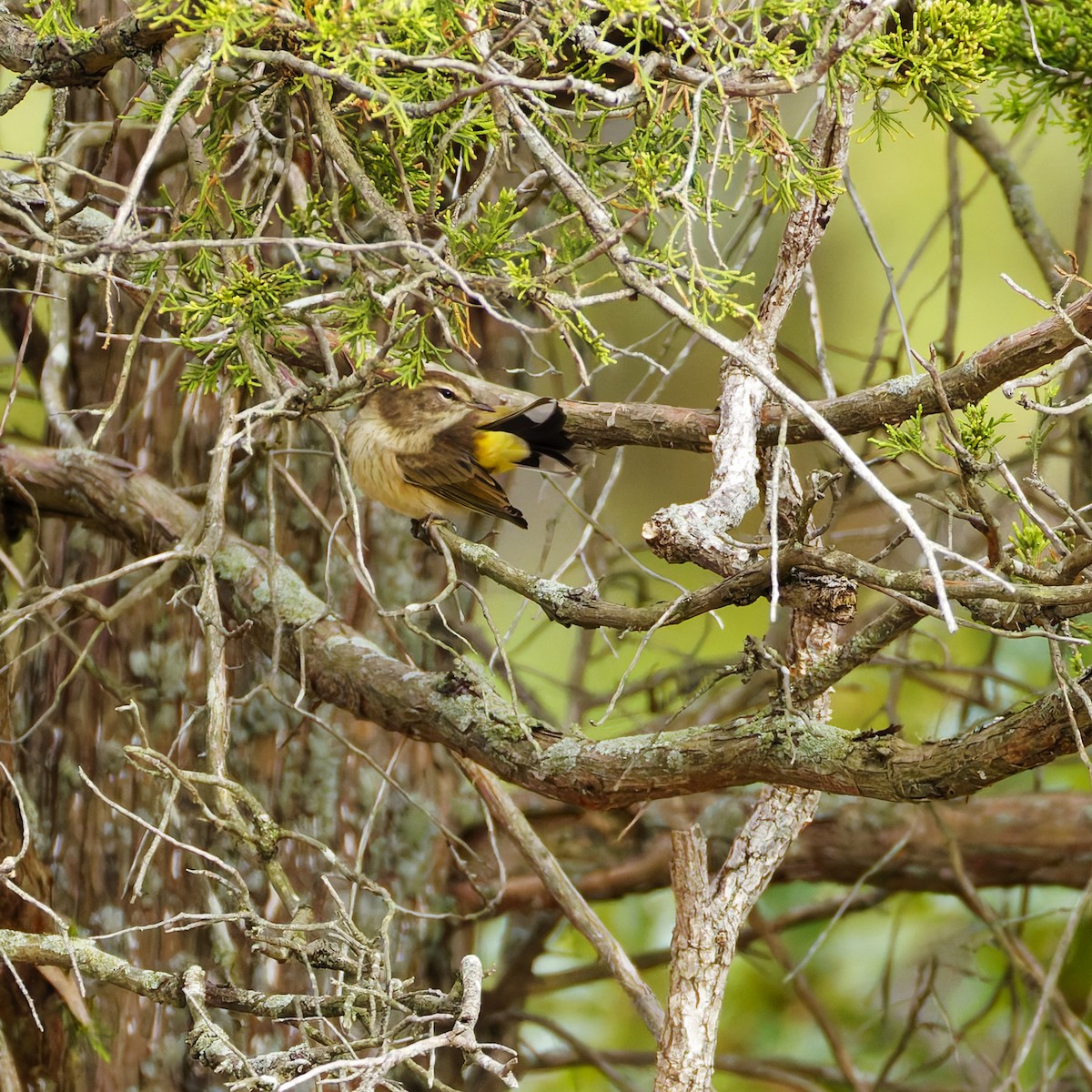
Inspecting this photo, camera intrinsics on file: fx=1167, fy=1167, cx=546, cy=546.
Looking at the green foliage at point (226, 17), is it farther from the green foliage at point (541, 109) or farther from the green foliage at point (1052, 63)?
the green foliage at point (1052, 63)

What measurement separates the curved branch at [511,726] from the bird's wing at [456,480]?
0.33 meters

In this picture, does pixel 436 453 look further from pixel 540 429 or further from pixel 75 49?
pixel 75 49

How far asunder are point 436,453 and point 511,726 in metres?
0.75

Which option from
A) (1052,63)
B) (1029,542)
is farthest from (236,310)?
(1052,63)

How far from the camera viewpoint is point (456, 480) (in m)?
2.39

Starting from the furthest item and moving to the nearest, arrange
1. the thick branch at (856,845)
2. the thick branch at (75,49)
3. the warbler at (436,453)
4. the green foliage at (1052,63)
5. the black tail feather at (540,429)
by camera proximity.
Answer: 1. the thick branch at (856,845)
2. the warbler at (436,453)
3. the black tail feather at (540,429)
4. the green foliage at (1052,63)
5. the thick branch at (75,49)

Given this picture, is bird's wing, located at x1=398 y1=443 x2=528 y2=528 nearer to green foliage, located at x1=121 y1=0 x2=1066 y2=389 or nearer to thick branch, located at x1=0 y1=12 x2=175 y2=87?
green foliage, located at x1=121 y1=0 x2=1066 y2=389

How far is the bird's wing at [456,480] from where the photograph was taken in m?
2.39

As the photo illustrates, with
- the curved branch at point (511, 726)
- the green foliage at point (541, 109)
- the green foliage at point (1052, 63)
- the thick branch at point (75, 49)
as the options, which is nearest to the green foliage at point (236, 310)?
the green foliage at point (541, 109)

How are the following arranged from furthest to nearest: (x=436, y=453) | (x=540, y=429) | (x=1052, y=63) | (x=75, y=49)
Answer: (x=436, y=453) → (x=540, y=429) → (x=1052, y=63) → (x=75, y=49)

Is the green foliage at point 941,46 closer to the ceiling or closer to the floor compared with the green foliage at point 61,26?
closer to the ceiling

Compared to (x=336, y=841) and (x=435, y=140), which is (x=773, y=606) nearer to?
(x=435, y=140)

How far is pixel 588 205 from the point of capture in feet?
3.71

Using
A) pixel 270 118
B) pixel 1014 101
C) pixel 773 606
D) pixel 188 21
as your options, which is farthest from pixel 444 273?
pixel 1014 101
